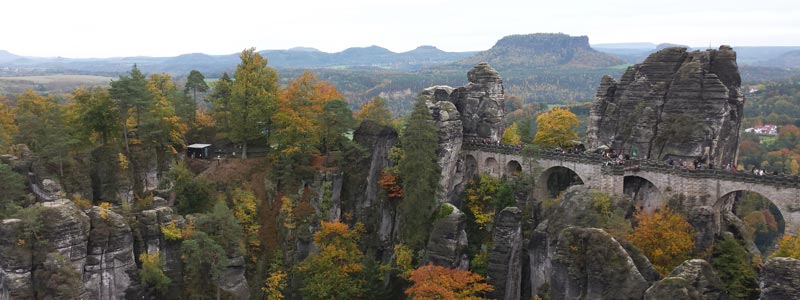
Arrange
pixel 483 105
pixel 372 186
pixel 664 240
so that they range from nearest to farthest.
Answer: pixel 664 240, pixel 372 186, pixel 483 105

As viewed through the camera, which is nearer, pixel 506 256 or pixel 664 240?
pixel 664 240

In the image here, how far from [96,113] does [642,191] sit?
4786 centimetres

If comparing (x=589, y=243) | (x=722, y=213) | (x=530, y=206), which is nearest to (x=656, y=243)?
(x=589, y=243)

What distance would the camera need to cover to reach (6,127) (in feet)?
184

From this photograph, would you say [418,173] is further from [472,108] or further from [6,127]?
[6,127]

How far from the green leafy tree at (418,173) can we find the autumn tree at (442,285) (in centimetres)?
806

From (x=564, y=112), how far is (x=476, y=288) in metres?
27.2

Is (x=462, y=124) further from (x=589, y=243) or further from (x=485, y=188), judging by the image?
(x=589, y=243)

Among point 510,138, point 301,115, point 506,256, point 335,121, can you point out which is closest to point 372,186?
point 335,121

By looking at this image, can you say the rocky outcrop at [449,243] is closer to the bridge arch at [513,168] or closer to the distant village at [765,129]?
the bridge arch at [513,168]

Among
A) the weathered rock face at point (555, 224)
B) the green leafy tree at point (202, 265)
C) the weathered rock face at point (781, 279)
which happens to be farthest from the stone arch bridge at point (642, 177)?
the green leafy tree at point (202, 265)

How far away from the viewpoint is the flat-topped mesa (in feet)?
Result: 153

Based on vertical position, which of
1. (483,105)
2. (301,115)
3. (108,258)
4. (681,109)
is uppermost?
(681,109)

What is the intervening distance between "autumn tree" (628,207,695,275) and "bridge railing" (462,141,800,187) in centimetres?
798
